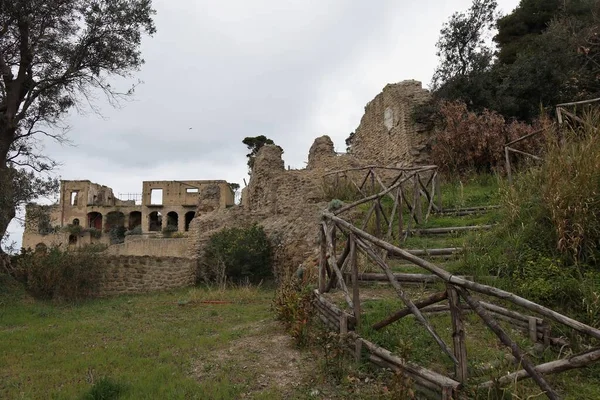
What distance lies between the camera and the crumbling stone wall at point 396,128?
15531mm

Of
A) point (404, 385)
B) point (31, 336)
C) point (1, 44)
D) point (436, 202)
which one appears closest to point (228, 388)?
point (404, 385)

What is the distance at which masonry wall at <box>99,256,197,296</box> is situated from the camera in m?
11.9

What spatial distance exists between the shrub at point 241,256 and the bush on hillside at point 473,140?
242 inches

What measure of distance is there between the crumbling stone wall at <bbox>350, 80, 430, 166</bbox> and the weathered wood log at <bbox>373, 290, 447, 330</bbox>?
11.9 meters

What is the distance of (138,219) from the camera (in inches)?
1706

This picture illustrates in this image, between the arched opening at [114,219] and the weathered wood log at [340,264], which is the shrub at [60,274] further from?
the arched opening at [114,219]

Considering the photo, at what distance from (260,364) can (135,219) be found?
1664 inches

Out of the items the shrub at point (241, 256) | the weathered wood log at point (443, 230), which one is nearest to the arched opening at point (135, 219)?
the shrub at point (241, 256)

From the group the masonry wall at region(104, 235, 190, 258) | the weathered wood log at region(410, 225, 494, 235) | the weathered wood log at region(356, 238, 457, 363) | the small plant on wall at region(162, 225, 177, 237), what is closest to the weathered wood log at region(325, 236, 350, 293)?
the weathered wood log at region(356, 238, 457, 363)

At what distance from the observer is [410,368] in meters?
3.29

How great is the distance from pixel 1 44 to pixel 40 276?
6.13m

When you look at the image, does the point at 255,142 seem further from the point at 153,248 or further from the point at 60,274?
the point at 60,274

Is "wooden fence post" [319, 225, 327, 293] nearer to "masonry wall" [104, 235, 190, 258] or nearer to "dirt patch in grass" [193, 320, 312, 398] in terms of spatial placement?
"dirt patch in grass" [193, 320, 312, 398]

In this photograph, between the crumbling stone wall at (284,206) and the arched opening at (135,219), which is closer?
the crumbling stone wall at (284,206)
